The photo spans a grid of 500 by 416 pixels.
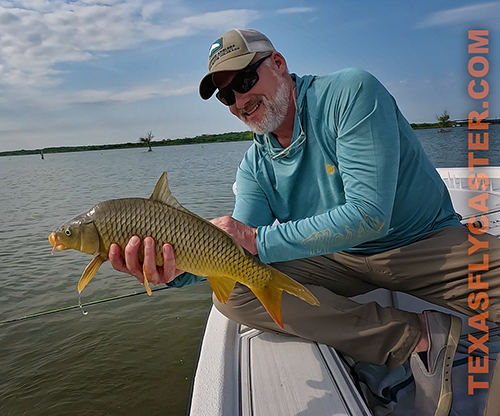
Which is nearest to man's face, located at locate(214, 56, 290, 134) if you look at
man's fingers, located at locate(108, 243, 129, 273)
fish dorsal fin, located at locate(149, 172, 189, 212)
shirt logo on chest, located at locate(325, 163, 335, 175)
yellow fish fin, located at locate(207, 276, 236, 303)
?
shirt logo on chest, located at locate(325, 163, 335, 175)

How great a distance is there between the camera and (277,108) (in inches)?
90.3

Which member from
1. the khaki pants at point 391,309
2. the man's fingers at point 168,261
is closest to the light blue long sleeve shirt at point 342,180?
the khaki pants at point 391,309

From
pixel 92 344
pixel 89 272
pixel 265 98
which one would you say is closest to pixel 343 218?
pixel 265 98

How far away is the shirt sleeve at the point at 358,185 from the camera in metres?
1.84

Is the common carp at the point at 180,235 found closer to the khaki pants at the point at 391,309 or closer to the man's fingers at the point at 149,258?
the man's fingers at the point at 149,258

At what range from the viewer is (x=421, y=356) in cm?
190

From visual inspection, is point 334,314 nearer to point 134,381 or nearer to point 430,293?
point 430,293

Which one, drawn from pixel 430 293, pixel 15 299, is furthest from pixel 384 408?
pixel 15 299

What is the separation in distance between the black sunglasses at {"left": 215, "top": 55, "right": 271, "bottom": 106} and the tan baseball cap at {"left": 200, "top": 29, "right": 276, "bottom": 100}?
0.05 m

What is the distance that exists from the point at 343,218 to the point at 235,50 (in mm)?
1054

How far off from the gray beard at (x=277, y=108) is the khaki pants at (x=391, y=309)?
2.86ft

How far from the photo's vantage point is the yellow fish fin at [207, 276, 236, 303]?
69.6 inches

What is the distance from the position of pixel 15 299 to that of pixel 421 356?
601cm

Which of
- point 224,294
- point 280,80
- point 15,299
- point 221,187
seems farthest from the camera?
point 221,187
